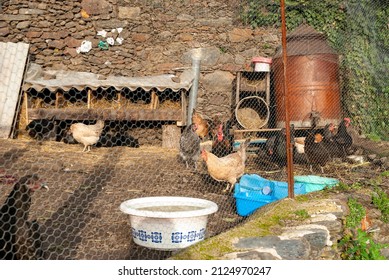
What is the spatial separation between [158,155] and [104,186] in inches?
87.5

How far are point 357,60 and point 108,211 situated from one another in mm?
6031

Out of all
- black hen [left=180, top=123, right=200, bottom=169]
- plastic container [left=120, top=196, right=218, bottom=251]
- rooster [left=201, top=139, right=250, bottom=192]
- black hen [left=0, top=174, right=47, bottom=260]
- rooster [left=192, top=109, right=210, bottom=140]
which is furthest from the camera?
rooster [left=192, top=109, right=210, bottom=140]

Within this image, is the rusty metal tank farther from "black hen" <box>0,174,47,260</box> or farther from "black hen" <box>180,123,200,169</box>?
"black hen" <box>0,174,47,260</box>

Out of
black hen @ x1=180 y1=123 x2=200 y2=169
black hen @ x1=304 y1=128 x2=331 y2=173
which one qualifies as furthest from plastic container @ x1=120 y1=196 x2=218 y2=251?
black hen @ x1=304 y1=128 x2=331 y2=173

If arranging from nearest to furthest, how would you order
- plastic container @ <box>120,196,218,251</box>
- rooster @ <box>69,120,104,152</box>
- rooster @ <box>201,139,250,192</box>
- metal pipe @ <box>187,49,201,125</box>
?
plastic container @ <box>120,196,218,251</box>
rooster @ <box>201,139,250,192</box>
rooster @ <box>69,120,104,152</box>
metal pipe @ <box>187,49,201,125</box>

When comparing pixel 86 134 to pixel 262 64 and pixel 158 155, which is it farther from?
pixel 262 64

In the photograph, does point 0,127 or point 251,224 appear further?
point 0,127

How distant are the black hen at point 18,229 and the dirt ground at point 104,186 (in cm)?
41

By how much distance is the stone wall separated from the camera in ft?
32.5

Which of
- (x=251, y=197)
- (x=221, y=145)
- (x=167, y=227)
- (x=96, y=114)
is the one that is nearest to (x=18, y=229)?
(x=167, y=227)

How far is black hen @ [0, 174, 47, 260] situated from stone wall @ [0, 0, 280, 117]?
6.69m

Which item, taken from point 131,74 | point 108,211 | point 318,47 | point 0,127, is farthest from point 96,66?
point 108,211

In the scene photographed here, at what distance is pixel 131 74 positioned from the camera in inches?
396
